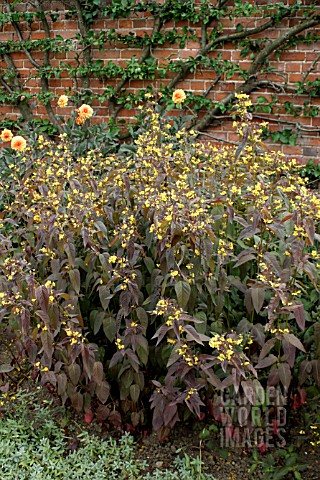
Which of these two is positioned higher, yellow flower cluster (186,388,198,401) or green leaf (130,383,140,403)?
yellow flower cluster (186,388,198,401)

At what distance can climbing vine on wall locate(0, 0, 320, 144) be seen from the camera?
455cm

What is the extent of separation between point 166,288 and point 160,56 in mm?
3278

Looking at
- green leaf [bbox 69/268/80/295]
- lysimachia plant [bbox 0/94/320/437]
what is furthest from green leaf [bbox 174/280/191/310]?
green leaf [bbox 69/268/80/295]

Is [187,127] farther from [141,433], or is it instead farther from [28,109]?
[141,433]

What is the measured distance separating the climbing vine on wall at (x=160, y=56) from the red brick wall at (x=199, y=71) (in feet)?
0.03

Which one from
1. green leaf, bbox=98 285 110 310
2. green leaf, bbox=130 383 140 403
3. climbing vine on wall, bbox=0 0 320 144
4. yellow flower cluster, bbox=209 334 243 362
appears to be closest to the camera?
yellow flower cluster, bbox=209 334 243 362

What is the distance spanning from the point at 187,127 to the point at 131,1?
114 cm

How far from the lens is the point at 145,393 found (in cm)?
237

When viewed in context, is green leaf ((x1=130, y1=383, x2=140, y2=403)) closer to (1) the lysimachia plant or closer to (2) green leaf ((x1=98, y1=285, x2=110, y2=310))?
(1) the lysimachia plant

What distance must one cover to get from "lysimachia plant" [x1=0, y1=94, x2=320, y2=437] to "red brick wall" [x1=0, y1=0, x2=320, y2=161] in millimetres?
2341

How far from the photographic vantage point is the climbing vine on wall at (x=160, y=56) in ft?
14.9

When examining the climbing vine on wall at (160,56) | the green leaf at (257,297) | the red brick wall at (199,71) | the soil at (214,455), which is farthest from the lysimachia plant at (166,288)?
the red brick wall at (199,71)

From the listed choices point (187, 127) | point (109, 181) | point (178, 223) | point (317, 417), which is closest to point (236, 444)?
point (317, 417)

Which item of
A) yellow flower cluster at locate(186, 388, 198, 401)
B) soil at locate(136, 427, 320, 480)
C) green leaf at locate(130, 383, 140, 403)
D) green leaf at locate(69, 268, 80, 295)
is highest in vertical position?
green leaf at locate(69, 268, 80, 295)
